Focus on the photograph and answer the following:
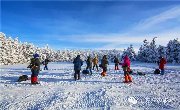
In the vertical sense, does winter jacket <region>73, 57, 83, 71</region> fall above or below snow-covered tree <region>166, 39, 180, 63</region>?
below

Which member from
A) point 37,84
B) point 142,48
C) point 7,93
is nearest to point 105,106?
point 7,93

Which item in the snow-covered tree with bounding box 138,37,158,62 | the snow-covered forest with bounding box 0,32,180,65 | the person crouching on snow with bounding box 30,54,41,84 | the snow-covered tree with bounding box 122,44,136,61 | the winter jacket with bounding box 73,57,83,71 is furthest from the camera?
the snow-covered tree with bounding box 122,44,136,61

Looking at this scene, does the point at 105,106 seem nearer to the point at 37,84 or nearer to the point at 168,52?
the point at 37,84

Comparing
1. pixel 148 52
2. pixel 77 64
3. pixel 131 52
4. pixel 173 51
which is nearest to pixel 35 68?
pixel 77 64

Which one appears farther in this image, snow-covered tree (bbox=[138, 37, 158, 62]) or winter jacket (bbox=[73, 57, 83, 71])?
snow-covered tree (bbox=[138, 37, 158, 62])

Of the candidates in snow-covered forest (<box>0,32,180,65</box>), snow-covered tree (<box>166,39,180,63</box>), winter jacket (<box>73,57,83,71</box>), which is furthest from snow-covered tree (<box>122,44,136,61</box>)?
winter jacket (<box>73,57,83,71</box>)

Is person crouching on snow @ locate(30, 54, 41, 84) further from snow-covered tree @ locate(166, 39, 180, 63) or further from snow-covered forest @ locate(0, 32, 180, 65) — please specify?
snow-covered tree @ locate(166, 39, 180, 63)

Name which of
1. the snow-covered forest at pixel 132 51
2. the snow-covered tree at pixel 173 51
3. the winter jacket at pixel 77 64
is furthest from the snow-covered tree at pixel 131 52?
the winter jacket at pixel 77 64

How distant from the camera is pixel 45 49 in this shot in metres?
168

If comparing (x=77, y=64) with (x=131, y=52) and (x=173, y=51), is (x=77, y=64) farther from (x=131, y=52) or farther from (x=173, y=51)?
(x=131, y=52)

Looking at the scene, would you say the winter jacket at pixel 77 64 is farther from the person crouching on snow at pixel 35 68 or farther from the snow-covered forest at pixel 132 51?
the snow-covered forest at pixel 132 51

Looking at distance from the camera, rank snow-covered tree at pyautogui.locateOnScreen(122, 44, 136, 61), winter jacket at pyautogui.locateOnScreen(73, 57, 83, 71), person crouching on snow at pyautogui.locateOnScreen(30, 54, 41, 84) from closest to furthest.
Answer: person crouching on snow at pyautogui.locateOnScreen(30, 54, 41, 84), winter jacket at pyautogui.locateOnScreen(73, 57, 83, 71), snow-covered tree at pyautogui.locateOnScreen(122, 44, 136, 61)

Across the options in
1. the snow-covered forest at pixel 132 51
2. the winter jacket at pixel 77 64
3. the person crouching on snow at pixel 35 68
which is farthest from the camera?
the snow-covered forest at pixel 132 51

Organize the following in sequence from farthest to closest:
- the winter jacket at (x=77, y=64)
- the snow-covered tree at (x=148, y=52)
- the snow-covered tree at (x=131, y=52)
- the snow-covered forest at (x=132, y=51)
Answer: the snow-covered tree at (x=131, y=52)
the snow-covered tree at (x=148, y=52)
the snow-covered forest at (x=132, y=51)
the winter jacket at (x=77, y=64)
